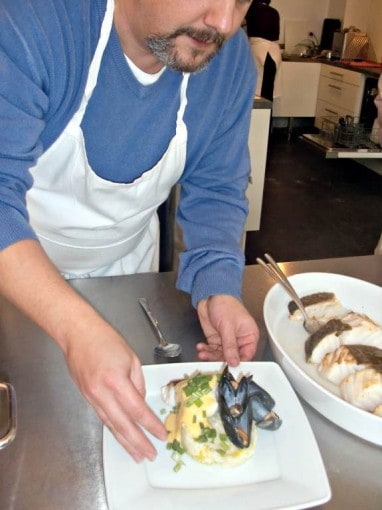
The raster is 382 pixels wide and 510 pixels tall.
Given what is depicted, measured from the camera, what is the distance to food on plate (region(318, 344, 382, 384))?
734 mm

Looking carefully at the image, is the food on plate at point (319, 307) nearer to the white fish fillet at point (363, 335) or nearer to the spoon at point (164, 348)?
the white fish fillet at point (363, 335)

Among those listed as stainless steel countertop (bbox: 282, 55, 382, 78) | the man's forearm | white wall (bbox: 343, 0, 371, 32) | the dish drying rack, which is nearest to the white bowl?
the man's forearm

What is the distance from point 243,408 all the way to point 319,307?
315mm

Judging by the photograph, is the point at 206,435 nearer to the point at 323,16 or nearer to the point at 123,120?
the point at 123,120

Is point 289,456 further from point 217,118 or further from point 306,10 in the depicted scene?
point 306,10

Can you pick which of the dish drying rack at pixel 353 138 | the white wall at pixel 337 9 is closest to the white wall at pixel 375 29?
the white wall at pixel 337 9

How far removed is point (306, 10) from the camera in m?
5.58

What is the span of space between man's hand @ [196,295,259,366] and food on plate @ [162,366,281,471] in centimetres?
11

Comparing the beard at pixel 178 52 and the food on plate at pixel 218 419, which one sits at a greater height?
the beard at pixel 178 52

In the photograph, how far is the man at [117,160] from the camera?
2.04ft

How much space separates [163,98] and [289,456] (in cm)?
62

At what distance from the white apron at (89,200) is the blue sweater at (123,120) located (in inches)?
0.7

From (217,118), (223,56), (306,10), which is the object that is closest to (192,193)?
(217,118)

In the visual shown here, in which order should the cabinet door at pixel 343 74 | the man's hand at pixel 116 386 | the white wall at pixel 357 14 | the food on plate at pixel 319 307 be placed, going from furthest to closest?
the white wall at pixel 357 14
the cabinet door at pixel 343 74
the food on plate at pixel 319 307
the man's hand at pixel 116 386
